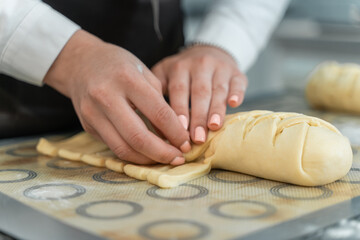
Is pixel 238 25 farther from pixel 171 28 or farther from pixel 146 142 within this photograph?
pixel 146 142

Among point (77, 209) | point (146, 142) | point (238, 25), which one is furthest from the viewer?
point (238, 25)

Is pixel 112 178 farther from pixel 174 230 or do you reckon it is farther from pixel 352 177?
pixel 352 177

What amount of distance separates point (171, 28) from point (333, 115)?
68 centimetres

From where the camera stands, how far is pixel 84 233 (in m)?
0.72

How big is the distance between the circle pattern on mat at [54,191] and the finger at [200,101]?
1.02 ft

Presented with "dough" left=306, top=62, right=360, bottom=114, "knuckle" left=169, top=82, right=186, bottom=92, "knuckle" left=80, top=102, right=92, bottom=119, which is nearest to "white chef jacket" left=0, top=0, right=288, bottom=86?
"knuckle" left=80, top=102, right=92, bottom=119

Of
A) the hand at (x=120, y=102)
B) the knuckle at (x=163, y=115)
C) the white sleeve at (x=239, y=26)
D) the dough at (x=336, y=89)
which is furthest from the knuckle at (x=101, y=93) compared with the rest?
the dough at (x=336, y=89)

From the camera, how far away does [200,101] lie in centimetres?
119

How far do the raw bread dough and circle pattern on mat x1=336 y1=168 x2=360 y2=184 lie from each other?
1.0 inches

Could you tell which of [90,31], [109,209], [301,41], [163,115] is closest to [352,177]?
[163,115]

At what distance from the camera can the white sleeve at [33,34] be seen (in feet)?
3.69

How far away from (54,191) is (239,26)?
3.22 ft

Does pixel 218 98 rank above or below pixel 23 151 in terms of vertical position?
above

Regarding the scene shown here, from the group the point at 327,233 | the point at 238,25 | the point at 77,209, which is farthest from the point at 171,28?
the point at 327,233
